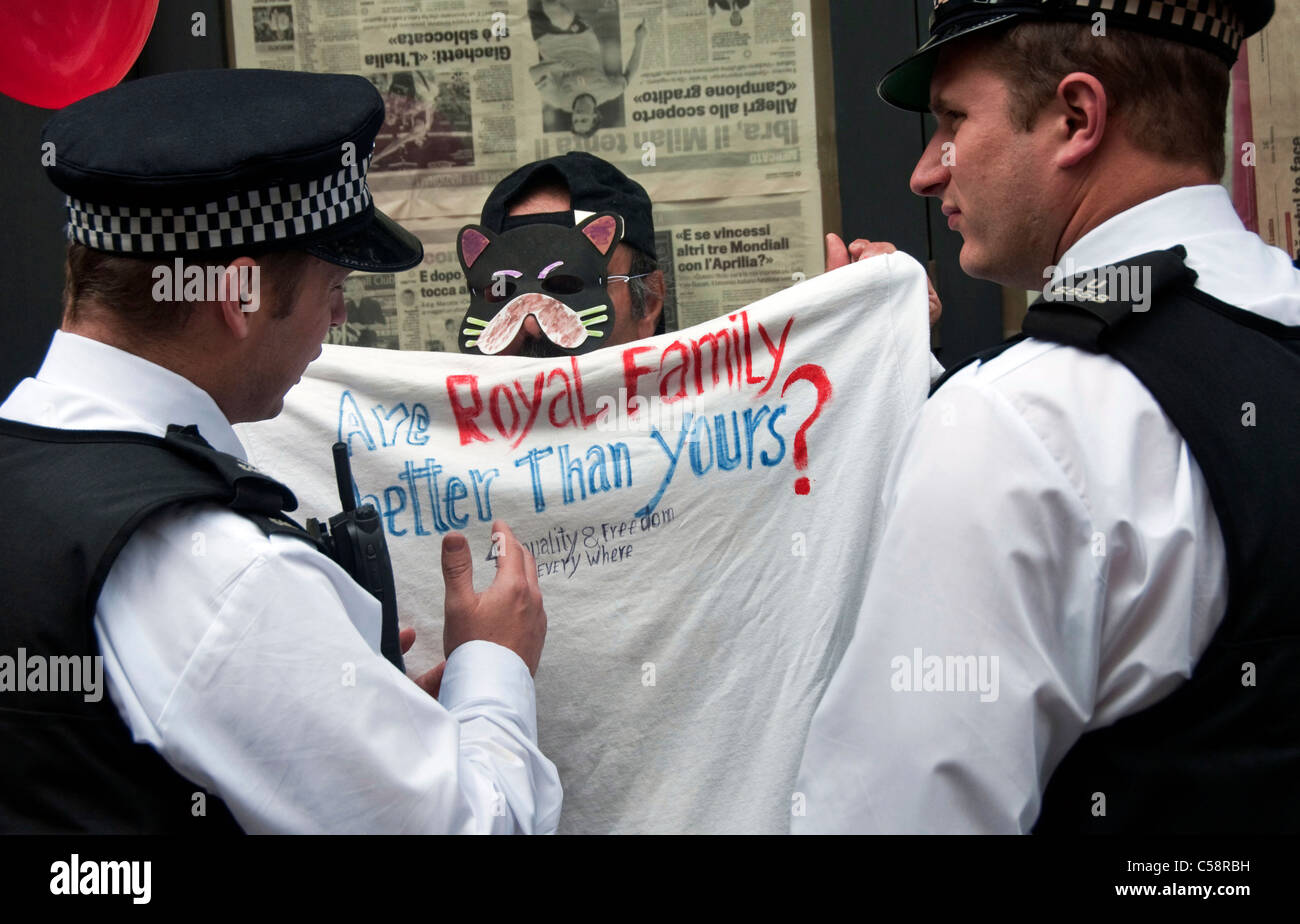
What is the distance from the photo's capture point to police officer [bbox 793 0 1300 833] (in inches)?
46.1

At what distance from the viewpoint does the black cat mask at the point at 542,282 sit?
2484mm

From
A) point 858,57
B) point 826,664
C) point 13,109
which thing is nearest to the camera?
point 826,664

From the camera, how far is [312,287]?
156 cm

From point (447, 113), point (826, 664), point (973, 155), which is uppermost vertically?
point (447, 113)

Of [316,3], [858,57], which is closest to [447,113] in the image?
[316,3]

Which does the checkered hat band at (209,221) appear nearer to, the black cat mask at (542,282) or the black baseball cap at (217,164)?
the black baseball cap at (217,164)

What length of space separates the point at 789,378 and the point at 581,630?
0.57m

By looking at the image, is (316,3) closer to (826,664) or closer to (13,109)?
(13,109)

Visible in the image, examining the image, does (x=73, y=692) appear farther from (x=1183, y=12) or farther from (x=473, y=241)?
(x=473, y=241)

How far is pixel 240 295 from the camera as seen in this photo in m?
1.46

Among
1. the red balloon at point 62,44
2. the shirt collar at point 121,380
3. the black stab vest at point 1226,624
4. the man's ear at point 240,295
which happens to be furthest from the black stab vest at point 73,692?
the red balloon at point 62,44

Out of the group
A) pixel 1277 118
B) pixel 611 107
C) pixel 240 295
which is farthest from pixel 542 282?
pixel 1277 118

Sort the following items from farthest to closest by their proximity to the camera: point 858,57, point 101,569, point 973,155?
point 858,57 < point 973,155 < point 101,569

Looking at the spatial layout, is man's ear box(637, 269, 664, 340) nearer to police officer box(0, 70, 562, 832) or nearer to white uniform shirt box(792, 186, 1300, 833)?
police officer box(0, 70, 562, 832)
